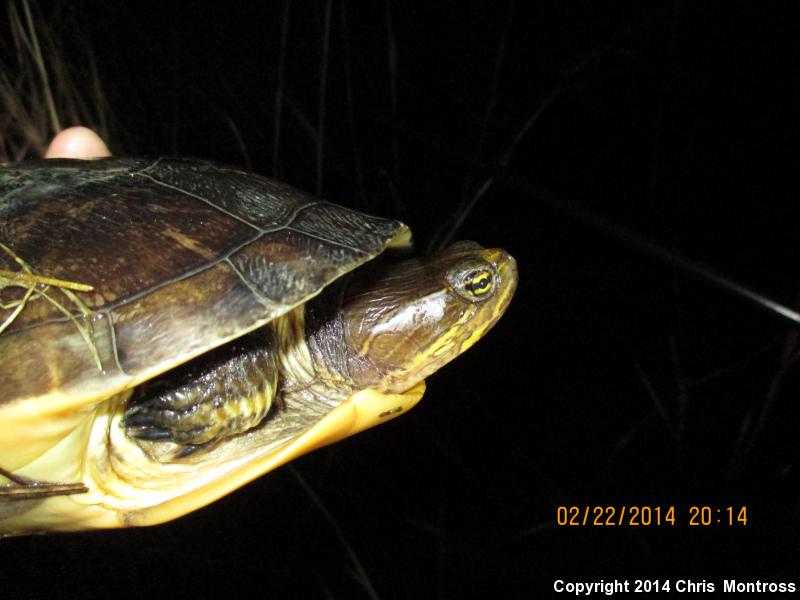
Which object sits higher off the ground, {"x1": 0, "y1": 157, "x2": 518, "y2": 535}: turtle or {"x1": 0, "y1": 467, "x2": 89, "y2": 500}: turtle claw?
{"x1": 0, "y1": 157, "x2": 518, "y2": 535}: turtle

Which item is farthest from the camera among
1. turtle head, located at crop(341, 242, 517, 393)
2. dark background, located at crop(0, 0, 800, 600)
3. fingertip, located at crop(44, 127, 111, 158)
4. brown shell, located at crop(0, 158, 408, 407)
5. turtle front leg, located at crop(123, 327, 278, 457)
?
dark background, located at crop(0, 0, 800, 600)

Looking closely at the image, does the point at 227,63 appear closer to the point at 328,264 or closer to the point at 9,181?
the point at 9,181

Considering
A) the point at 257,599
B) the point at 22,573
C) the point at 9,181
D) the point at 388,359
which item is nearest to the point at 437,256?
the point at 388,359

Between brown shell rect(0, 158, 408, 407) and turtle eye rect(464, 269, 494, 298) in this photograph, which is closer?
brown shell rect(0, 158, 408, 407)

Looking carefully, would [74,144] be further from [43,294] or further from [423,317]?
[423,317]

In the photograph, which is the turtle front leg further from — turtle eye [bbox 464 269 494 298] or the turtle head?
turtle eye [bbox 464 269 494 298]

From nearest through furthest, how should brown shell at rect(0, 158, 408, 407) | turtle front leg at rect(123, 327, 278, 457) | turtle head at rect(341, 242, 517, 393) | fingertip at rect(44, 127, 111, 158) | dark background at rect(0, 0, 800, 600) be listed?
brown shell at rect(0, 158, 408, 407)
turtle front leg at rect(123, 327, 278, 457)
turtle head at rect(341, 242, 517, 393)
fingertip at rect(44, 127, 111, 158)
dark background at rect(0, 0, 800, 600)
